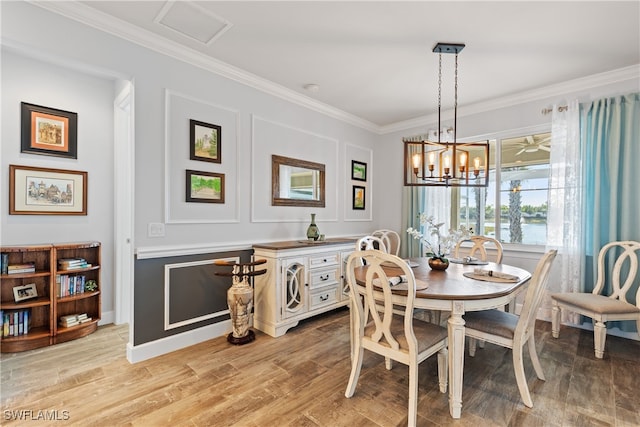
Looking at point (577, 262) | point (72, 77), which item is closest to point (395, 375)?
point (577, 262)

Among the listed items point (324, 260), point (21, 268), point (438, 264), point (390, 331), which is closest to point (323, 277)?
point (324, 260)

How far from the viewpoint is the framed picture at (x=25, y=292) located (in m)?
2.71

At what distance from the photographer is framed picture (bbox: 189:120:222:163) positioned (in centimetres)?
282

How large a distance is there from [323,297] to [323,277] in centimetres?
24

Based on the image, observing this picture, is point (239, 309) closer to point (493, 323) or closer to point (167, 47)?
point (493, 323)

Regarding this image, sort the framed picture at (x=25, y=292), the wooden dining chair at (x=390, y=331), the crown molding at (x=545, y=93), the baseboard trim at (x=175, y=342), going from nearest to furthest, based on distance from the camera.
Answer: the wooden dining chair at (x=390, y=331) < the baseboard trim at (x=175, y=342) < the framed picture at (x=25, y=292) < the crown molding at (x=545, y=93)

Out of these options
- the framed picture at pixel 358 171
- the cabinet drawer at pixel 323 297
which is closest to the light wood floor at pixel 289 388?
the cabinet drawer at pixel 323 297

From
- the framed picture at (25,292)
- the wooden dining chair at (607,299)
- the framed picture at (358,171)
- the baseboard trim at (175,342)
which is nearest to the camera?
the baseboard trim at (175,342)

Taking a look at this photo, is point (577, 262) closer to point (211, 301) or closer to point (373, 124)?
point (373, 124)

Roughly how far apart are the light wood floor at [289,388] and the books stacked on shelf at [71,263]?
2.36 feet

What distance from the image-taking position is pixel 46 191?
2912 millimetres

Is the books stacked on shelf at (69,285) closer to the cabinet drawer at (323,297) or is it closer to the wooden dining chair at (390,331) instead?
the cabinet drawer at (323,297)

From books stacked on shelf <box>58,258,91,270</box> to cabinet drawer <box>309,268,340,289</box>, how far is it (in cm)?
230

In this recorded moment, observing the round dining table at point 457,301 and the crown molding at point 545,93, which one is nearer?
the round dining table at point 457,301
